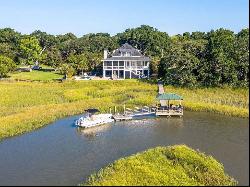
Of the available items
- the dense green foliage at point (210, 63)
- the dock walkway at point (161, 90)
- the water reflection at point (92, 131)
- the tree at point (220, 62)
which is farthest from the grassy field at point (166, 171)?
the tree at point (220, 62)

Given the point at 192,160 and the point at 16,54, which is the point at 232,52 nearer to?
the point at 192,160

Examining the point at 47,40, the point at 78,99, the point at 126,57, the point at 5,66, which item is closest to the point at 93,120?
the point at 78,99

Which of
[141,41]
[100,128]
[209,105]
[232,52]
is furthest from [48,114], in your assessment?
[141,41]

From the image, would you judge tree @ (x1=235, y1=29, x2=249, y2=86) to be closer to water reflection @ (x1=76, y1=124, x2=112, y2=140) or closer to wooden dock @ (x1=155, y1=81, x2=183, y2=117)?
wooden dock @ (x1=155, y1=81, x2=183, y2=117)

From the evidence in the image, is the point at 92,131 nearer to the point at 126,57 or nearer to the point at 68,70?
the point at 68,70

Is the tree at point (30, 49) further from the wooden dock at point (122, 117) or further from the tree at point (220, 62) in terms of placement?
the wooden dock at point (122, 117)

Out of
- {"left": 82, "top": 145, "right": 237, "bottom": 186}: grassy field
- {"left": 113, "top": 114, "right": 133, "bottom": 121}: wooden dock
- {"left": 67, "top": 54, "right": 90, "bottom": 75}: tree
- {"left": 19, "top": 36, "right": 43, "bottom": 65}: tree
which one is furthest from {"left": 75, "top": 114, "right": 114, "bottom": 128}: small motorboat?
{"left": 19, "top": 36, "right": 43, "bottom": 65}: tree
